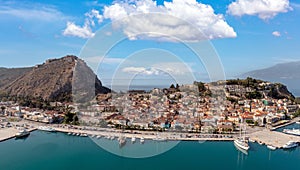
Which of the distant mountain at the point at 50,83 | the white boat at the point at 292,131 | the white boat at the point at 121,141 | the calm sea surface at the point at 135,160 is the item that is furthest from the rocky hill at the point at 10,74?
the white boat at the point at 292,131

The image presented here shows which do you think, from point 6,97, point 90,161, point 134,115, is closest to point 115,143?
point 90,161

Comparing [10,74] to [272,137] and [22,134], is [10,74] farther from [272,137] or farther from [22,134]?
[272,137]

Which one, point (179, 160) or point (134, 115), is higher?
point (134, 115)

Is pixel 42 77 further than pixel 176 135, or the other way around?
pixel 42 77

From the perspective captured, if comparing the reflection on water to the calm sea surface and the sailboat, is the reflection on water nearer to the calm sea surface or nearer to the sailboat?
the calm sea surface

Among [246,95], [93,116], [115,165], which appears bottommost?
[115,165]

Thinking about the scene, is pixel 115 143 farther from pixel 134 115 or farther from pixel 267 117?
pixel 267 117

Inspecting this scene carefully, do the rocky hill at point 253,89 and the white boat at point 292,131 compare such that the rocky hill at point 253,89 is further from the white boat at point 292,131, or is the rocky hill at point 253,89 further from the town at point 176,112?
the white boat at point 292,131
